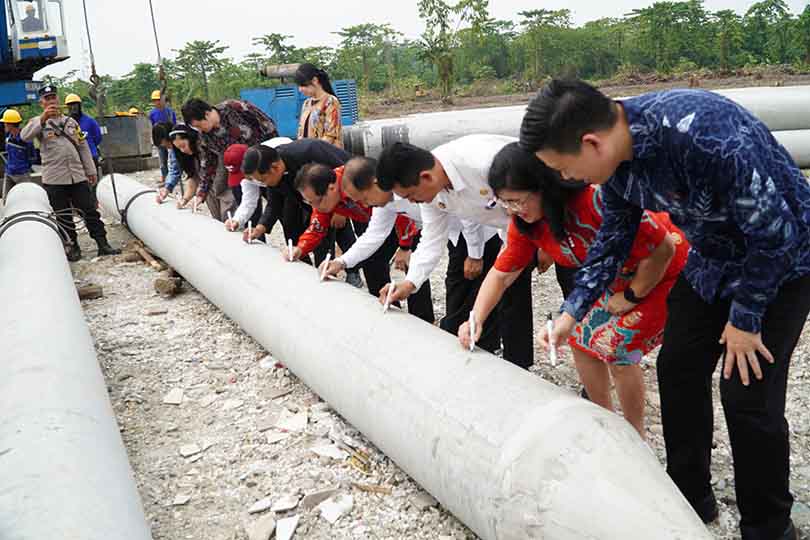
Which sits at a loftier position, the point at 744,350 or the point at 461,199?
the point at 461,199

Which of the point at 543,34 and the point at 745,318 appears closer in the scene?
the point at 745,318

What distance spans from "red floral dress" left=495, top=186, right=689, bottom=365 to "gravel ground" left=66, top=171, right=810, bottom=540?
623 millimetres

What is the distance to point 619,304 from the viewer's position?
2117mm

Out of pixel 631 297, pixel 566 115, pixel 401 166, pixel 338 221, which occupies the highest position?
pixel 566 115

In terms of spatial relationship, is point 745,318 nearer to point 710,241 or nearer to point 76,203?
point 710,241

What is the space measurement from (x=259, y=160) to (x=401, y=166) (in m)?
1.53

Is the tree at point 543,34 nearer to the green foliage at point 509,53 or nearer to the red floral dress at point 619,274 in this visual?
the green foliage at point 509,53

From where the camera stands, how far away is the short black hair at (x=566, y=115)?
4.87 ft

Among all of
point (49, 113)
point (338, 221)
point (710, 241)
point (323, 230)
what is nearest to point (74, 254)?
point (49, 113)

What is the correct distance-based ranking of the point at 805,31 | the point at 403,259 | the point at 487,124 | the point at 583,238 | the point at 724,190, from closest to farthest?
1. the point at 724,190
2. the point at 583,238
3. the point at 403,259
4. the point at 487,124
5. the point at 805,31

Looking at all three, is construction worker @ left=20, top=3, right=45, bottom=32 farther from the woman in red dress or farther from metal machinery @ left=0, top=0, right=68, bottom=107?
the woman in red dress

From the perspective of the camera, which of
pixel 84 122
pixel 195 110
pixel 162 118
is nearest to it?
pixel 195 110

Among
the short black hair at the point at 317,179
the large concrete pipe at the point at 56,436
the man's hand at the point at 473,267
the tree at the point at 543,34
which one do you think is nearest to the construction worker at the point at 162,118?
the large concrete pipe at the point at 56,436

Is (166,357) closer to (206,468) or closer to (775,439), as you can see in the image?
(206,468)
